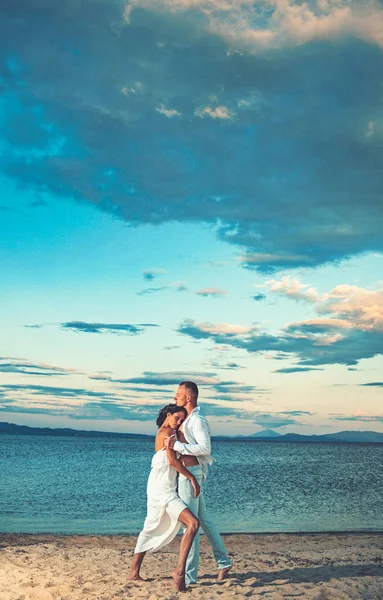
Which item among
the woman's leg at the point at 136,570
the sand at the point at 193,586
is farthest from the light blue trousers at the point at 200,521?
the woman's leg at the point at 136,570

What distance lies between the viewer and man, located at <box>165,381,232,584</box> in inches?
286

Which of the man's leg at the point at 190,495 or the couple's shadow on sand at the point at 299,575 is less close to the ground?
the man's leg at the point at 190,495

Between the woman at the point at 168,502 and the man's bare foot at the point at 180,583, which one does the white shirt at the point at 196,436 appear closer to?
the woman at the point at 168,502

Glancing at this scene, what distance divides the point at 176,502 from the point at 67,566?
2861 mm

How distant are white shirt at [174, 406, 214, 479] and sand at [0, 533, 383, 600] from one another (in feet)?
5.47

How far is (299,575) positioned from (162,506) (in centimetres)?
258

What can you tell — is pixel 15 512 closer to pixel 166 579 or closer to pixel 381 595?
pixel 166 579

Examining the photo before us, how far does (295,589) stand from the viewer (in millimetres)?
7543

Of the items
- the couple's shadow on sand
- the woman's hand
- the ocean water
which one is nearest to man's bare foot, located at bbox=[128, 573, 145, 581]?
the couple's shadow on sand

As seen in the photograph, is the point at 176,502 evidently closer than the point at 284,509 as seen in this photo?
Yes

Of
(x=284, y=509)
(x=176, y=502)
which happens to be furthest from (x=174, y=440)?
(x=284, y=509)

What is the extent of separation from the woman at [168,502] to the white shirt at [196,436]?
0.35 feet

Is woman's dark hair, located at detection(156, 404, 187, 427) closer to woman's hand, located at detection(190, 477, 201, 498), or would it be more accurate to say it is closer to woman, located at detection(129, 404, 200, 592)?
woman, located at detection(129, 404, 200, 592)

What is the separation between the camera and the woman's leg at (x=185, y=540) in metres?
→ 7.24
